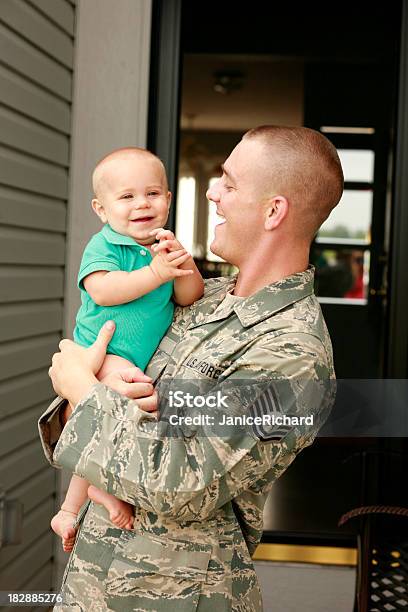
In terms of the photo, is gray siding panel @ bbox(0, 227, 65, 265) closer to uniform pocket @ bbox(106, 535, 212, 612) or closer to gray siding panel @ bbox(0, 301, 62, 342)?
gray siding panel @ bbox(0, 301, 62, 342)

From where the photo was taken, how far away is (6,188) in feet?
8.18

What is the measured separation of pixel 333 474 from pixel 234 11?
118 inches

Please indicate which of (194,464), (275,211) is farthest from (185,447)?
(275,211)

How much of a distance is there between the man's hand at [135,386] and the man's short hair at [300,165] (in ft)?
1.21

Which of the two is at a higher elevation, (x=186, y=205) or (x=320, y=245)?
(x=186, y=205)

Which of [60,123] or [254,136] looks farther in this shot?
[60,123]

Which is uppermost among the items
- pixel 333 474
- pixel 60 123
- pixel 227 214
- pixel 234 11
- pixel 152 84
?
pixel 234 11

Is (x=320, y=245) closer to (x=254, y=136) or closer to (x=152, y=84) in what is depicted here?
(x=152, y=84)

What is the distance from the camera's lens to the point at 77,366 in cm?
136

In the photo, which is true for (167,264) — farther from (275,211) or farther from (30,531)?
(30,531)

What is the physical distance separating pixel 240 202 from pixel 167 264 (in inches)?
6.5

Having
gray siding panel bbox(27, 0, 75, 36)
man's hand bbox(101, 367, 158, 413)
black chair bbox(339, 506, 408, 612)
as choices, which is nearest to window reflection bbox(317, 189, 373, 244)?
gray siding panel bbox(27, 0, 75, 36)

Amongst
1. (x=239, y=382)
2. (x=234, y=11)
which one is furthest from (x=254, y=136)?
(x=234, y=11)

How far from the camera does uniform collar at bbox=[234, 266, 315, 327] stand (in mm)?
1361
